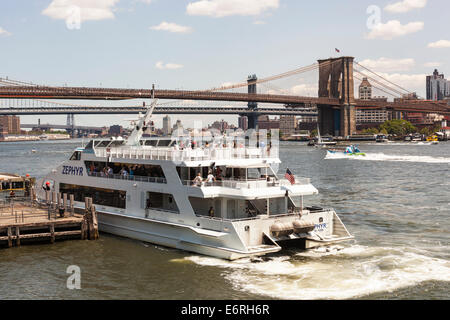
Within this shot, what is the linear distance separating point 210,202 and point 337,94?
421 feet

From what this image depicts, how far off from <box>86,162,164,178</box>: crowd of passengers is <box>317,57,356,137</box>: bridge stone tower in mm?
116295

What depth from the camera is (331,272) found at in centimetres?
1747

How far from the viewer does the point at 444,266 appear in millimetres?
18406

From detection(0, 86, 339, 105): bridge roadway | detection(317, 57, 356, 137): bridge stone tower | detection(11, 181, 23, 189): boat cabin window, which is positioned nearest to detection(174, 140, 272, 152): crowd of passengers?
detection(11, 181, 23, 189): boat cabin window

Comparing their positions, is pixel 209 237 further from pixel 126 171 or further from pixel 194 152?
pixel 126 171

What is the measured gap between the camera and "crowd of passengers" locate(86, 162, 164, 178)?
21205mm

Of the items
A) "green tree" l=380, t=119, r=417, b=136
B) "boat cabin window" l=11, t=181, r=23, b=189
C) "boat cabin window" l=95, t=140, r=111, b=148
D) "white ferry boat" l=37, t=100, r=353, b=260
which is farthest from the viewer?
"green tree" l=380, t=119, r=417, b=136

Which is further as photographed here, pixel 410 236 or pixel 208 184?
pixel 410 236

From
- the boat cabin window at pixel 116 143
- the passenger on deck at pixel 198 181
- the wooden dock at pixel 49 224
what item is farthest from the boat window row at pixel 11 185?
the passenger on deck at pixel 198 181

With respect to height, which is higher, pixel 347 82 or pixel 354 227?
pixel 347 82

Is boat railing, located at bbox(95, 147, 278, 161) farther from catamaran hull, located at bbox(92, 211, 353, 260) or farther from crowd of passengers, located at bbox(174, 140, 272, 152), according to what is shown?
catamaran hull, located at bbox(92, 211, 353, 260)
